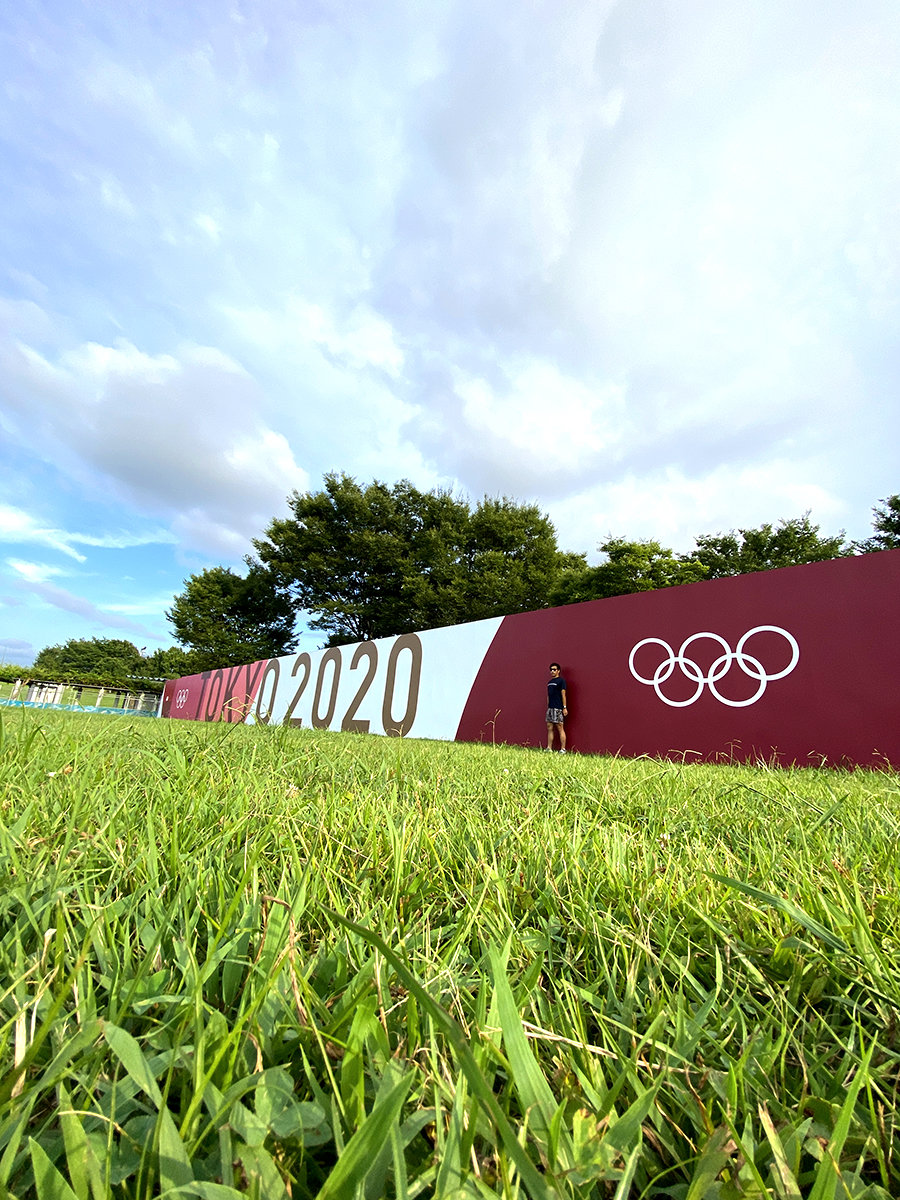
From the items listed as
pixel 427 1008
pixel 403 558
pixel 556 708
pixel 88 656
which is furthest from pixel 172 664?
pixel 427 1008

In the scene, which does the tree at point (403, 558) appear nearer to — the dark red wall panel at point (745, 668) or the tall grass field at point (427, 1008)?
the dark red wall panel at point (745, 668)

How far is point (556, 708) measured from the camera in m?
6.54

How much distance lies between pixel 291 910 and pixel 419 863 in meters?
0.34

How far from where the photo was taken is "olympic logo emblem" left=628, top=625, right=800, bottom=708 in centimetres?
512

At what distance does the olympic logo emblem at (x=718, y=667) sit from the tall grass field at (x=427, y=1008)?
443 cm

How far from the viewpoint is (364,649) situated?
1065cm

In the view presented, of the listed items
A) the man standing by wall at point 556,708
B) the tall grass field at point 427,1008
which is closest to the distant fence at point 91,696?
the man standing by wall at point 556,708

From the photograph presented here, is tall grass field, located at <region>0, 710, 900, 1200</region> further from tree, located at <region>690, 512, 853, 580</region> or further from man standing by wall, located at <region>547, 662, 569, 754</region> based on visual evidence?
tree, located at <region>690, 512, 853, 580</region>

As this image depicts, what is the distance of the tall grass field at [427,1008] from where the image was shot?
0.36 metres

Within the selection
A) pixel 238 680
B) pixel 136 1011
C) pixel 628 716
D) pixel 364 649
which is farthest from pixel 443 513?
pixel 136 1011

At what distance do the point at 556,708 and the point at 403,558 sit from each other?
1645cm

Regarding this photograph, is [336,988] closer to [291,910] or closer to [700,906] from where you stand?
[291,910]

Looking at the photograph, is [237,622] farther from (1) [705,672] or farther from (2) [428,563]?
(1) [705,672]

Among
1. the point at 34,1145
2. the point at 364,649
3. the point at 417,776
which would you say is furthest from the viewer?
the point at 364,649
